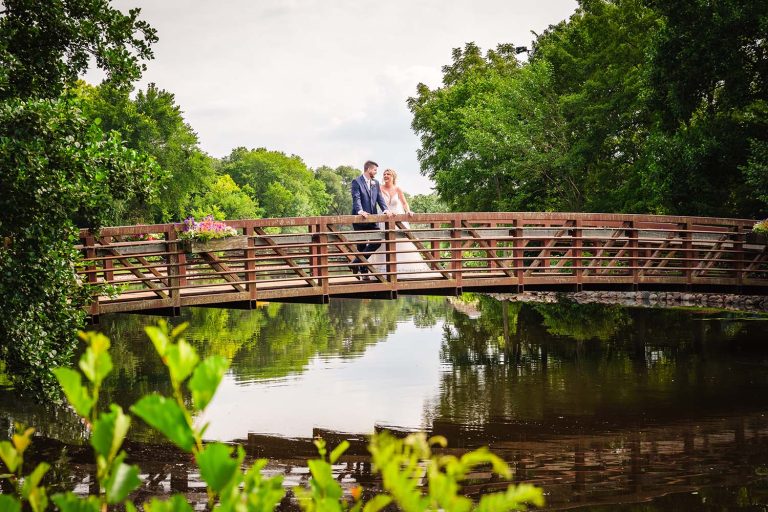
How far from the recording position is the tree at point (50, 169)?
9571mm

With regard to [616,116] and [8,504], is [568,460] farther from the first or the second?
[616,116]

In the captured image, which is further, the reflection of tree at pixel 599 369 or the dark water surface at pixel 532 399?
the reflection of tree at pixel 599 369

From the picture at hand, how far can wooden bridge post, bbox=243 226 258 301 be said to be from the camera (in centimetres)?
1323

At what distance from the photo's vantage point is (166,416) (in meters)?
1.35

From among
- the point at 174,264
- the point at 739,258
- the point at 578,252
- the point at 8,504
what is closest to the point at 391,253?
the point at 174,264

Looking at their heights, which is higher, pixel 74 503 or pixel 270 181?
pixel 270 181

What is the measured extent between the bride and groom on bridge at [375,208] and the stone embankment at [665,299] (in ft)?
32.2

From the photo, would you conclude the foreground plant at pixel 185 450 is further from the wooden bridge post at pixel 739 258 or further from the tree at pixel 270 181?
the tree at pixel 270 181

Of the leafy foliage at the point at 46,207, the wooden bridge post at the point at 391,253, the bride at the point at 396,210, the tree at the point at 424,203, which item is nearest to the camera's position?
the leafy foliage at the point at 46,207

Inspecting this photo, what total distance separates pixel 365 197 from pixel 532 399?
444 centimetres

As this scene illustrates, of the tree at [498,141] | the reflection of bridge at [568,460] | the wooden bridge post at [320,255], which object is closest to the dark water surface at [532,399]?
the reflection of bridge at [568,460]

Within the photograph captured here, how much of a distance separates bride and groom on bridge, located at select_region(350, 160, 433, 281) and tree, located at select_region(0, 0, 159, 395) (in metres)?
4.29

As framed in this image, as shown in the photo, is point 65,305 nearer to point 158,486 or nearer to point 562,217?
point 158,486

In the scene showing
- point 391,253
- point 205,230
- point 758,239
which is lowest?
point 391,253
